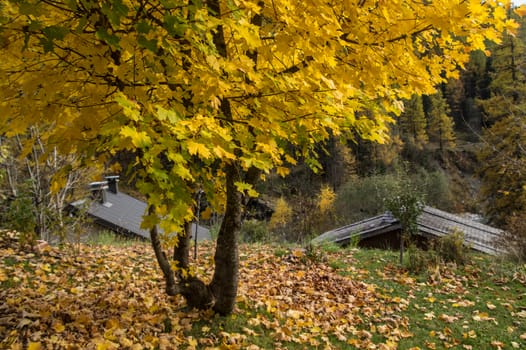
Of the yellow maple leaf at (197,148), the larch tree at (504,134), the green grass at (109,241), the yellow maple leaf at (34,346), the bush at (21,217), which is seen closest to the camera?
Result: the yellow maple leaf at (197,148)

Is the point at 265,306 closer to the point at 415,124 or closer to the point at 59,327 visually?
the point at 59,327

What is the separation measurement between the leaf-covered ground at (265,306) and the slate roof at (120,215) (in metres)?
7.84

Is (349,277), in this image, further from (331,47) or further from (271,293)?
(331,47)

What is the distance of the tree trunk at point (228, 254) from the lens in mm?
3701

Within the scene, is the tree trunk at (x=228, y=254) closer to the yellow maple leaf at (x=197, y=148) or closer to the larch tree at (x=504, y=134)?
Answer: the yellow maple leaf at (x=197, y=148)

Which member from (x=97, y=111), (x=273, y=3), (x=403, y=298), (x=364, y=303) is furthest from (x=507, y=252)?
(x=97, y=111)

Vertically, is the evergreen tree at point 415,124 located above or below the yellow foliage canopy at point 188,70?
above

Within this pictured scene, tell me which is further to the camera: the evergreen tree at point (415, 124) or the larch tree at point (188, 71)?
the evergreen tree at point (415, 124)

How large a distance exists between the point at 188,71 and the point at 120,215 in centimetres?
1632

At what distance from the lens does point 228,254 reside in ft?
12.7

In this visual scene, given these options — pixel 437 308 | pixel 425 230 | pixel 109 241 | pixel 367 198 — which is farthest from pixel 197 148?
pixel 367 198

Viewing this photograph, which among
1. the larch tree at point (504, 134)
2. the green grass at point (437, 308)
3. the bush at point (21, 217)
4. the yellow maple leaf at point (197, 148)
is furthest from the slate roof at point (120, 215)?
the larch tree at point (504, 134)

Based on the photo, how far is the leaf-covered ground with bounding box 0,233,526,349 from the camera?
3.44m

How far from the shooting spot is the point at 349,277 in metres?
6.44
